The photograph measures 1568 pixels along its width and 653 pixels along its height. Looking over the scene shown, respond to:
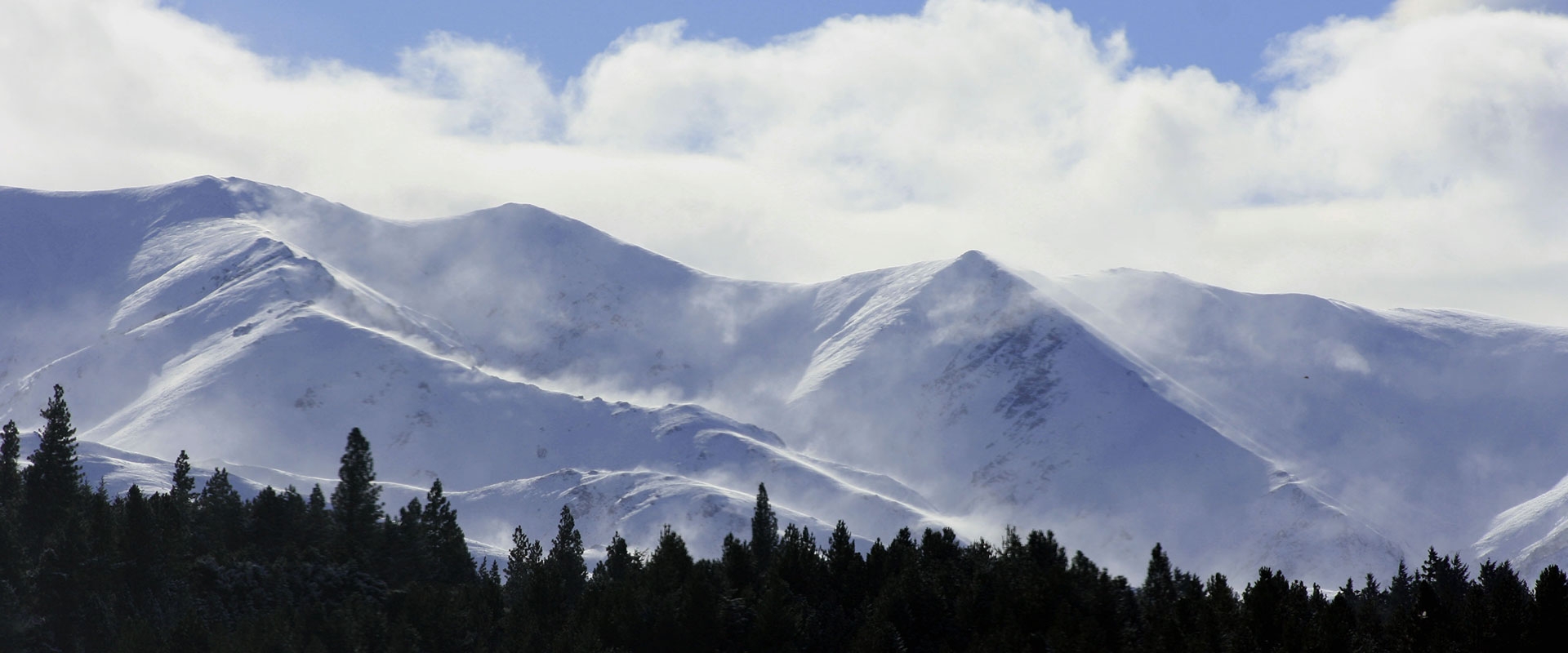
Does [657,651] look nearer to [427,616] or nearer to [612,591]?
[612,591]

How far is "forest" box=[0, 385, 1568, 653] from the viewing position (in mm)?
90000

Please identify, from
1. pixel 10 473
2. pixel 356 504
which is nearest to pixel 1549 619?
pixel 356 504

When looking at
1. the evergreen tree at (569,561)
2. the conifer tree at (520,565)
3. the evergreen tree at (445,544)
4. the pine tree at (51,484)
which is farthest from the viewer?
the evergreen tree at (445,544)

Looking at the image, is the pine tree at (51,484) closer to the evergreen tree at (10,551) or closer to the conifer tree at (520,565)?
the evergreen tree at (10,551)

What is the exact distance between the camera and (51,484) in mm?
137875

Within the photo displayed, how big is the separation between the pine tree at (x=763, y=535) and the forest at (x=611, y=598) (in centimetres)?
475

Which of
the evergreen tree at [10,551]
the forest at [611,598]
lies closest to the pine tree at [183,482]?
the forest at [611,598]

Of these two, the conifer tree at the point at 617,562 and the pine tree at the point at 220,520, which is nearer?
the pine tree at the point at 220,520

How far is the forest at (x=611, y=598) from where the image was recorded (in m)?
90.0

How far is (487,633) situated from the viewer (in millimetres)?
109688

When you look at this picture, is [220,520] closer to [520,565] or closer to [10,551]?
[10,551]

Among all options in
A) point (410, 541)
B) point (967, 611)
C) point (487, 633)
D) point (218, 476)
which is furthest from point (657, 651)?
point (218, 476)

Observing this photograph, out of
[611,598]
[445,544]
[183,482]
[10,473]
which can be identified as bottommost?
[611,598]

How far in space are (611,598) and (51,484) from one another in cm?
5950
